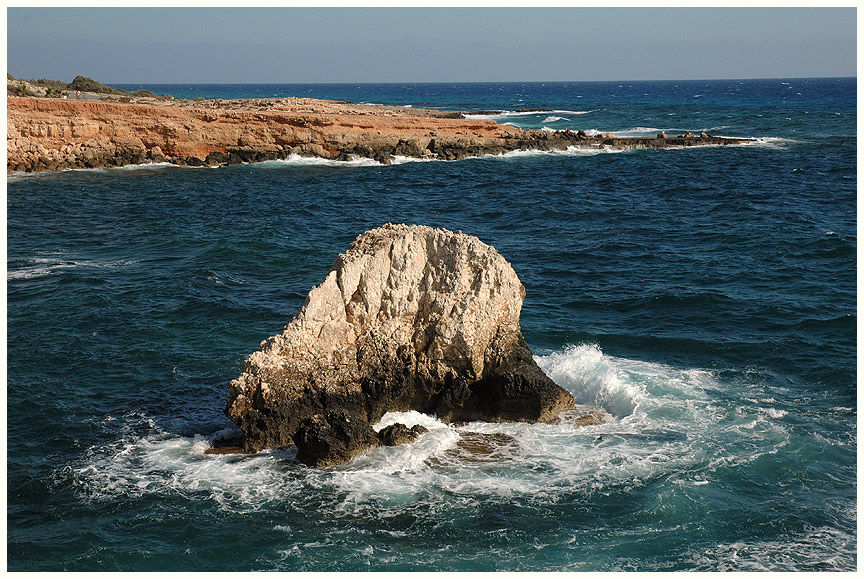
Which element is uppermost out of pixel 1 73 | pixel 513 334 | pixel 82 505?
pixel 1 73

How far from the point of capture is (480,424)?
15.8 metres

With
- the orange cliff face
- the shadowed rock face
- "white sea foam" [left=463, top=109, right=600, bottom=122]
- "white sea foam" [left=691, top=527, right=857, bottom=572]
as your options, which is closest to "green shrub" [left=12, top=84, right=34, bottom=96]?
the orange cliff face

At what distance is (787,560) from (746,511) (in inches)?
50.6

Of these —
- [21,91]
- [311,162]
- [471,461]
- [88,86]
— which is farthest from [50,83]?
[471,461]

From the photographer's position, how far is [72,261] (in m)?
28.6

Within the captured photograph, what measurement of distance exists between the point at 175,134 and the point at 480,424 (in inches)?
1690

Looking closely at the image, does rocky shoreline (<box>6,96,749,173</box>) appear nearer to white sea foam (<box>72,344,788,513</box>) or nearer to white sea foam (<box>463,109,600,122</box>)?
white sea foam (<box>463,109,600,122</box>)

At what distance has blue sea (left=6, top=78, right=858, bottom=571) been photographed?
1233cm

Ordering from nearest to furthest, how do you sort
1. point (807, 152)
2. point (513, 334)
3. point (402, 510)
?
1. point (402, 510)
2. point (513, 334)
3. point (807, 152)

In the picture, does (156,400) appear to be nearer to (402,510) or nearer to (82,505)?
(82,505)

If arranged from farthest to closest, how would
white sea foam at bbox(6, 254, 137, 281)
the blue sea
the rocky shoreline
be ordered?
the rocky shoreline
white sea foam at bbox(6, 254, 137, 281)
the blue sea

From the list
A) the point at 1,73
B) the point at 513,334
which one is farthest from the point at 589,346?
the point at 1,73

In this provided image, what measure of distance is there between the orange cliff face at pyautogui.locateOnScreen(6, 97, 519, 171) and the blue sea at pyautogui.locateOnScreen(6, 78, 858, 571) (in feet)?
40.6

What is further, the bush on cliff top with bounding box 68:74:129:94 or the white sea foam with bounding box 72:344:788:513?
the bush on cliff top with bounding box 68:74:129:94
